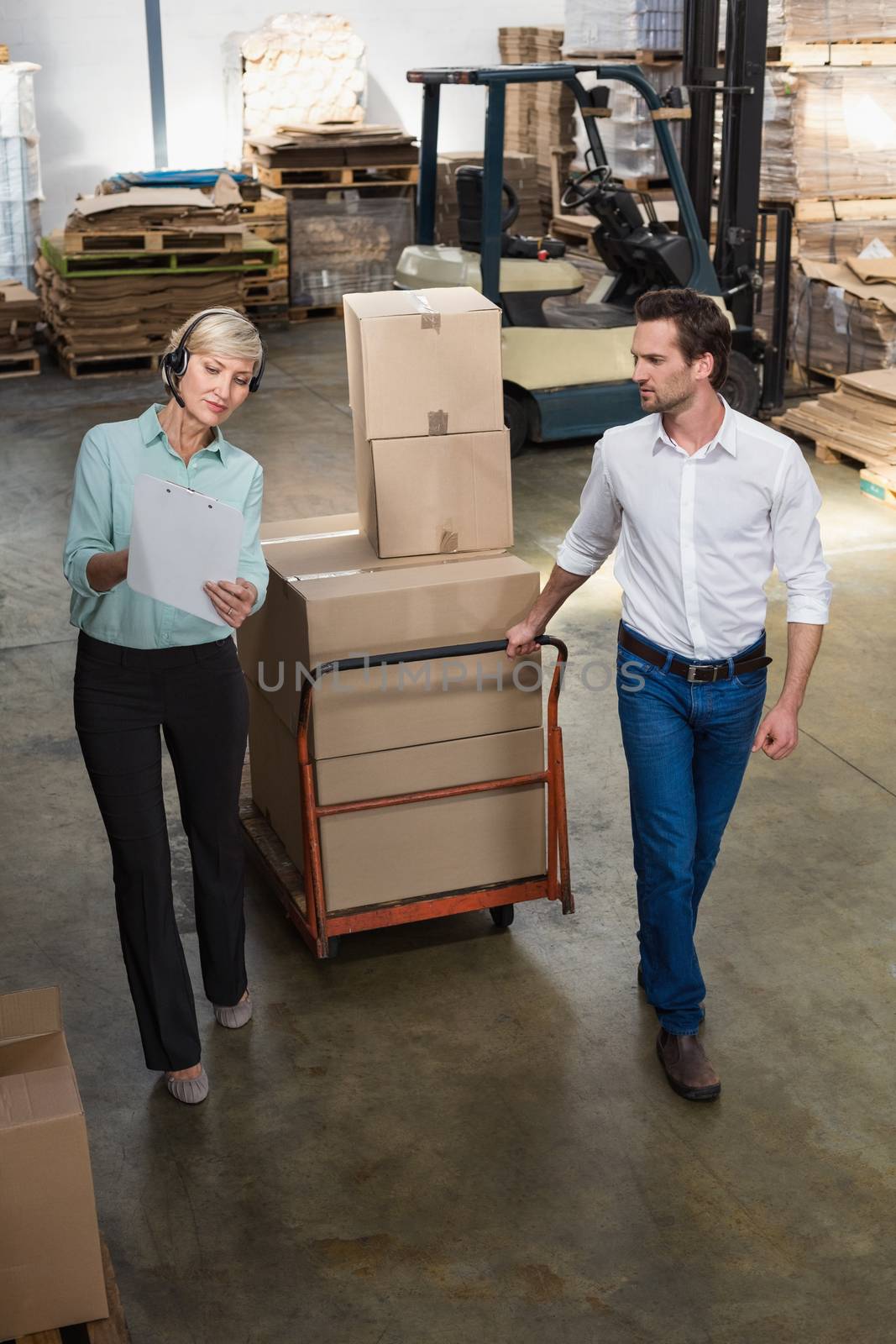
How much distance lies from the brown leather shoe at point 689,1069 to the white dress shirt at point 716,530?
1045 millimetres

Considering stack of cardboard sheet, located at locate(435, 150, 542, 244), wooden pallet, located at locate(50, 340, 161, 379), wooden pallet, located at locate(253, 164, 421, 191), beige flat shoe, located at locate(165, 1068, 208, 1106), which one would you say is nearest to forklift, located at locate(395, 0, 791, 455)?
wooden pallet, located at locate(50, 340, 161, 379)

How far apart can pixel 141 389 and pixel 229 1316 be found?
9.51 meters

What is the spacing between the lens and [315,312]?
14.6 metres

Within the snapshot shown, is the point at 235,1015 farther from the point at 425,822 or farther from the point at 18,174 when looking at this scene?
the point at 18,174

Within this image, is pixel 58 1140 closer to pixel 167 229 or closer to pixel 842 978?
pixel 842 978

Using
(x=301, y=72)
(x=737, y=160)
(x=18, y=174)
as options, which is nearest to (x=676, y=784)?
(x=737, y=160)

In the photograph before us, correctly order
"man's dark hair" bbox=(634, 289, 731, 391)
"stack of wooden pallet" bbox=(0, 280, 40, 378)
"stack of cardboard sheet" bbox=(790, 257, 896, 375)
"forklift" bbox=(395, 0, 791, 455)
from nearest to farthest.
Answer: "man's dark hair" bbox=(634, 289, 731, 391), "forklift" bbox=(395, 0, 791, 455), "stack of cardboard sheet" bbox=(790, 257, 896, 375), "stack of wooden pallet" bbox=(0, 280, 40, 378)

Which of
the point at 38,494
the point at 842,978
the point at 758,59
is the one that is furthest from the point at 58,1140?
the point at 758,59

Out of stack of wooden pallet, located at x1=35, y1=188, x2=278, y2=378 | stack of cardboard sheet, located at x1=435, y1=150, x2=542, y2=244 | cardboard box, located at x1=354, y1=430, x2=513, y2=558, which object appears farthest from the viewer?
stack of cardboard sheet, located at x1=435, y1=150, x2=542, y2=244

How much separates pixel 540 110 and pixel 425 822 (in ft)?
43.6

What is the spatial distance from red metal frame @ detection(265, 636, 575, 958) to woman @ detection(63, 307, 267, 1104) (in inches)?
13.9

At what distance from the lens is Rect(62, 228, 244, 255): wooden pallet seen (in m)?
11.5

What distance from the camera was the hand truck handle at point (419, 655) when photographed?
384 cm

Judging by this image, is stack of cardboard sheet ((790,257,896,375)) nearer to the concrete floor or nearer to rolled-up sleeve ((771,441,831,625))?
the concrete floor
